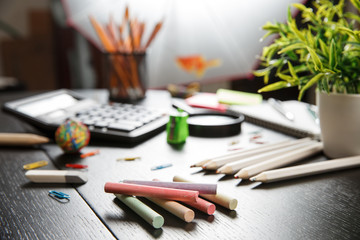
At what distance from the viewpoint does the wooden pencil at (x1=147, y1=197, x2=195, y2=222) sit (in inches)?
12.8

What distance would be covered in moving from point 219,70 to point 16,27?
71.4 inches

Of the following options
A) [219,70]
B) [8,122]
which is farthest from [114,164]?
[219,70]

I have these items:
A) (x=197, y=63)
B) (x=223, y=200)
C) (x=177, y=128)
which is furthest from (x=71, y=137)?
(x=197, y=63)

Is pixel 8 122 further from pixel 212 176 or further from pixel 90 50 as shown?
pixel 90 50

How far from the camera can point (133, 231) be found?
313 millimetres

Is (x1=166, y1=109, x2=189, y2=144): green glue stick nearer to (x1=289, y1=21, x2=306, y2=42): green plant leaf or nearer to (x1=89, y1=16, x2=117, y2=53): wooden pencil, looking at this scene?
(x1=289, y1=21, x2=306, y2=42): green plant leaf

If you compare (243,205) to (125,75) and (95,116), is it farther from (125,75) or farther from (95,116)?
(125,75)

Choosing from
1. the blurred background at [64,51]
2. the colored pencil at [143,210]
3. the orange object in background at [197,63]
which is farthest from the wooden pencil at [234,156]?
the orange object in background at [197,63]

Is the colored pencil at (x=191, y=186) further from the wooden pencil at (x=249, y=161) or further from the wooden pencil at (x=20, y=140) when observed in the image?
the wooden pencil at (x=20, y=140)

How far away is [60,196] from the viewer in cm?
39

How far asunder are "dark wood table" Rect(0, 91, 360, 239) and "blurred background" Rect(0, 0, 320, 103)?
0.48 metres

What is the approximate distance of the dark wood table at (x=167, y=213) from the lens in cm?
31

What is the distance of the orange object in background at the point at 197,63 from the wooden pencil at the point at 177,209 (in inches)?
30.8

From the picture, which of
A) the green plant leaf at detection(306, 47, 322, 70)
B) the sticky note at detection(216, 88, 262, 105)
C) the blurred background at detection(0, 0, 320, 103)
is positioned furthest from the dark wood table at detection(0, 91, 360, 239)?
the blurred background at detection(0, 0, 320, 103)
